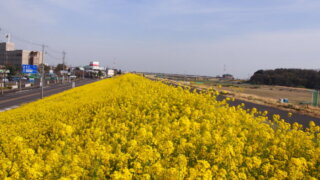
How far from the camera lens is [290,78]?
10000 centimetres

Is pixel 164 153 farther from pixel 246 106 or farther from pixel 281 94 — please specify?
pixel 281 94

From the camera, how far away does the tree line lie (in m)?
91.9

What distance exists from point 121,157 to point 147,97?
5931 millimetres

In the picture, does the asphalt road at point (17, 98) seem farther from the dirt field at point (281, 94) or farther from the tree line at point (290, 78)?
the tree line at point (290, 78)

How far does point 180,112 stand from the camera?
8578 mm

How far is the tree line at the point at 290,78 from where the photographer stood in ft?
302

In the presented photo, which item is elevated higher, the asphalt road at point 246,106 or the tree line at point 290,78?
the tree line at point 290,78

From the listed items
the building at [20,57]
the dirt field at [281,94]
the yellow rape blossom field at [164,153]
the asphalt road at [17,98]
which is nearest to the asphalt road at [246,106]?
the asphalt road at [17,98]

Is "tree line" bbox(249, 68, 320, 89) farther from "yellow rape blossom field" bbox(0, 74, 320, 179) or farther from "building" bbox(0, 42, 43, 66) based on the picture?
"yellow rape blossom field" bbox(0, 74, 320, 179)

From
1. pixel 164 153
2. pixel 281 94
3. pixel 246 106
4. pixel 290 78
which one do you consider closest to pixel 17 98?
pixel 246 106

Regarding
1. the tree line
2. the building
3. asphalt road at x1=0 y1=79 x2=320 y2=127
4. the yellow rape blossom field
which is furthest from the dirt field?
the building

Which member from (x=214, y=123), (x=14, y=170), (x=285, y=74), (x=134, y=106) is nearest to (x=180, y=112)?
(x=134, y=106)

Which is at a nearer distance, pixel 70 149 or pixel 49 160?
pixel 49 160

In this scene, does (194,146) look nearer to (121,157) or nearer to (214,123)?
(121,157)
